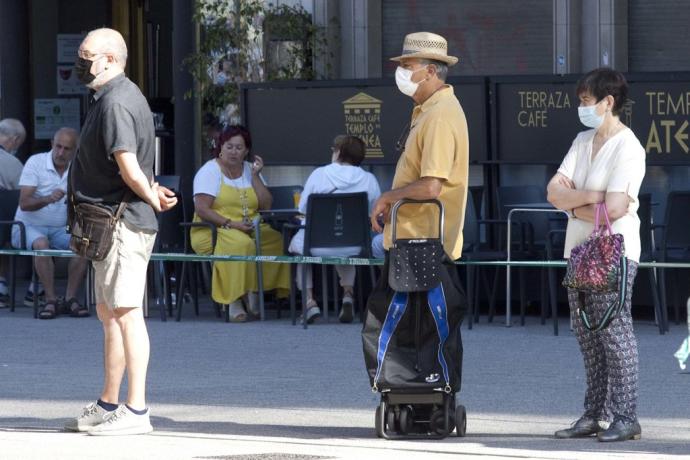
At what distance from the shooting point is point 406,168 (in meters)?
7.56

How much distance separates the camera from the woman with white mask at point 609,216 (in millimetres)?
7371

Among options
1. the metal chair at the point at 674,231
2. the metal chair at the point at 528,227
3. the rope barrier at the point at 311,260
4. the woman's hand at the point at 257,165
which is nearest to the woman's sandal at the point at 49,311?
the rope barrier at the point at 311,260

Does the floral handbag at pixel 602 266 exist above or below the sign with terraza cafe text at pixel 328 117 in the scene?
below

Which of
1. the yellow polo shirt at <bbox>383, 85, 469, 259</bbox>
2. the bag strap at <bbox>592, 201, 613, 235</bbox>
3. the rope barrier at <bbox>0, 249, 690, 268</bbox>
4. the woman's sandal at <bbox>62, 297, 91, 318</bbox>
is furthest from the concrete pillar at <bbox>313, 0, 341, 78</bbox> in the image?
the bag strap at <bbox>592, 201, 613, 235</bbox>

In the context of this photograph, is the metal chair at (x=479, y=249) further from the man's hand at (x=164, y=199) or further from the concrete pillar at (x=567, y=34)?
the man's hand at (x=164, y=199)

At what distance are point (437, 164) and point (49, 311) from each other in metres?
6.48

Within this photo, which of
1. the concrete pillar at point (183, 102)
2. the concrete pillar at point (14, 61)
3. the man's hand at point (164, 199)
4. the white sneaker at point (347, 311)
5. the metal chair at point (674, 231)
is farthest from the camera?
the concrete pillar at point (14, 61)

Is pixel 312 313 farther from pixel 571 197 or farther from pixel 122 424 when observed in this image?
pixel 571 197

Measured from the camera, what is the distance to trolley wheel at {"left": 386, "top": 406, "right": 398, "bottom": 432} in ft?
24.7

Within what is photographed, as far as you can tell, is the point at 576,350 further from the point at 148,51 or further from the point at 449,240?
the point at 148,51

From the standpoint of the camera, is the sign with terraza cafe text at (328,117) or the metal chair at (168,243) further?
the sign with terraza cafe text at (328,117)

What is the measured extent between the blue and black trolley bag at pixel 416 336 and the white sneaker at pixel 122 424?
112 centimetres

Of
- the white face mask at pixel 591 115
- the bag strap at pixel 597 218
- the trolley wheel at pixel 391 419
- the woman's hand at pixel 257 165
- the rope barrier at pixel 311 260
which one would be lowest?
the trolley wheel at pixel 391 419

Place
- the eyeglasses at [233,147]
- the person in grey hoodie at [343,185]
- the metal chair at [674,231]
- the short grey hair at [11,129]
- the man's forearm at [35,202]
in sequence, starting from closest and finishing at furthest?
the metal chair at [674,231] < the person in grey hoodie at [343,185] < the eyeglasses at [233,147] < the man's forearm at [35,202] < the short grey hair at [11,129]
